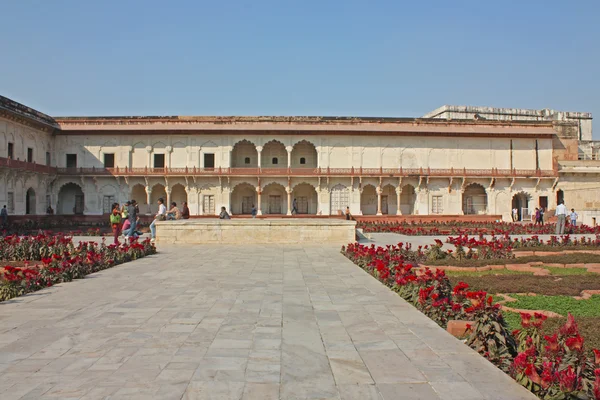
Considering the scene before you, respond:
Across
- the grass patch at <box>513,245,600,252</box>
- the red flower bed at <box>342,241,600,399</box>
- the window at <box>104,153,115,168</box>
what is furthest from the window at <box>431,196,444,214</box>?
the red flower bed at <box>342,241,600,399</box>

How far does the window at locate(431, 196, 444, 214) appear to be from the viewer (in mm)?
33438

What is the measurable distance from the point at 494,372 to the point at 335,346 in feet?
4.25

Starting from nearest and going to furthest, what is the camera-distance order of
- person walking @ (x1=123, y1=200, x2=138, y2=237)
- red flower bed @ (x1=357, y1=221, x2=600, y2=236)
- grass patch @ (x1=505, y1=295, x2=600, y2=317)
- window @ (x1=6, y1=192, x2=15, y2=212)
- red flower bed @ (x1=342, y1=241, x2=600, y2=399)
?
1. red flower bed @ (x1=342, y1=241, x2=600, y2=399)
2. grass patch @ (x1=505, y1=295, x2=600, y2=317)
3. person walking @ (x1=123, y1=200, x2=138, y2=237)
4. red flower bed @ (x1=357, y1=221, x2=600, y2=236)
5. window @ (x1=6, y1=192, x2=15, y2=212)

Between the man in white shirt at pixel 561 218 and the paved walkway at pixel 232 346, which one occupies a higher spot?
the man in white shirt at pixel 561 218

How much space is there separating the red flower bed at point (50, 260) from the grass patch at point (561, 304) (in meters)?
6.55

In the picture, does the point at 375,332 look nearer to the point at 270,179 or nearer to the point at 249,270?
the point at 249,270

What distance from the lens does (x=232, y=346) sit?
163 inches

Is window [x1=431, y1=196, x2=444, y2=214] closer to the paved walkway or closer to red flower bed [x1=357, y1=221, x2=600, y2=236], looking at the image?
red flower bed [x1=357, y1=221, x2=600, y2=236]

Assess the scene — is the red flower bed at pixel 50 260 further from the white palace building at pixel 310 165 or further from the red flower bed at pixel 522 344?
the white palace building at pixel 310 165

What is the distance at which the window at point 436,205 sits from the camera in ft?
110

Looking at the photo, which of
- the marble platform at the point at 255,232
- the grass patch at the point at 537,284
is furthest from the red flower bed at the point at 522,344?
the marble platform at the point at 255,232

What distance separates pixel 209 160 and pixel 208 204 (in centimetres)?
302

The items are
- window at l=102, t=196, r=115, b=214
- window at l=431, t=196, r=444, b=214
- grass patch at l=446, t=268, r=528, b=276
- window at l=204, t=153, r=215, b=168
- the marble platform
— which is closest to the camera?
grass patch at l=446, t=268, r=528, b=276

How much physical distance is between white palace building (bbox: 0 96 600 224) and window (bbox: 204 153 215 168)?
0.22ft
